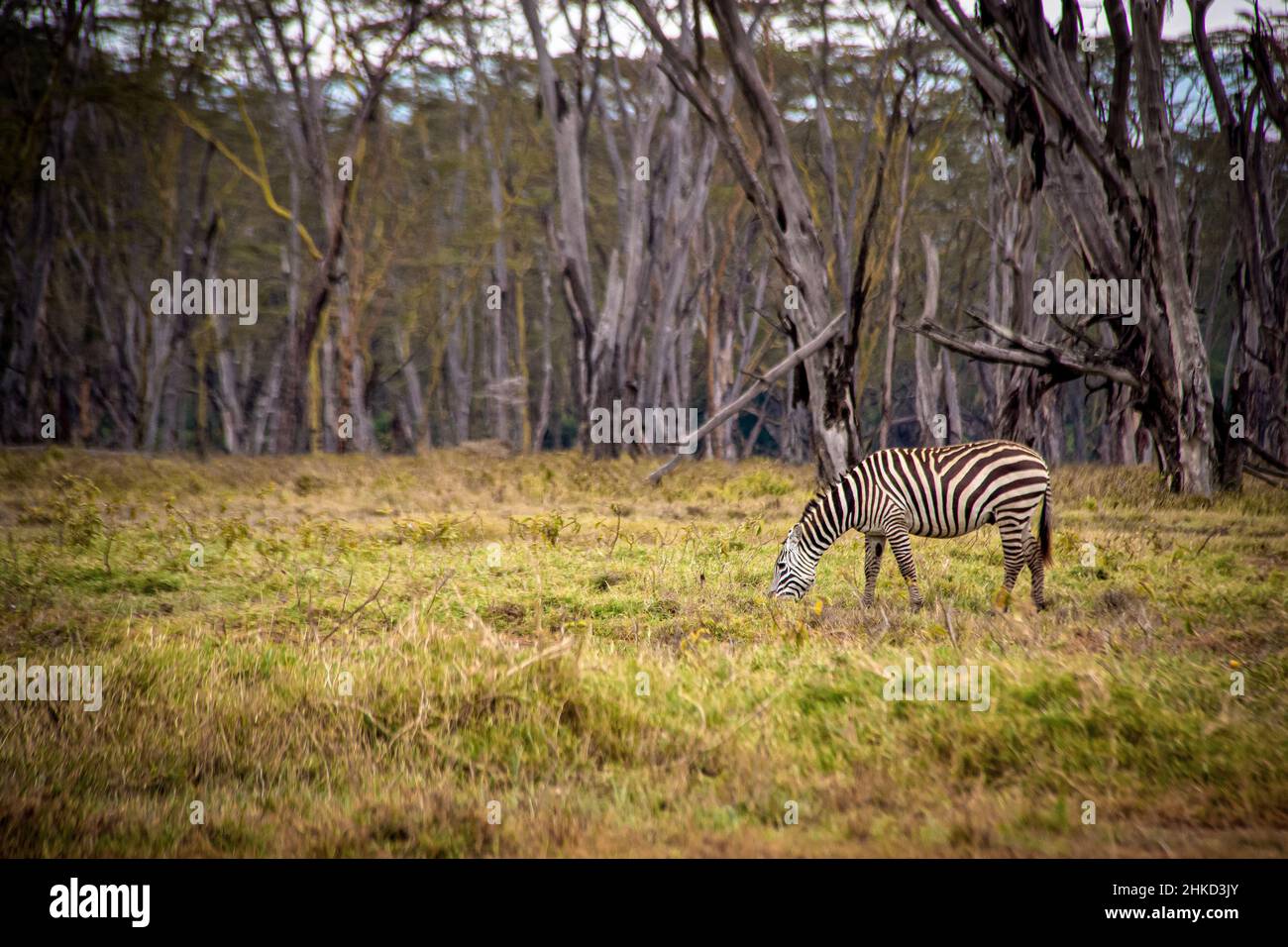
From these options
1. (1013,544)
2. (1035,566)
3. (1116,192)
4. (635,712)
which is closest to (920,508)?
(1013,544)

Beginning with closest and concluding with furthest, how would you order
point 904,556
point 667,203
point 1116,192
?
point 904,556, point 1116,192, point 667,203

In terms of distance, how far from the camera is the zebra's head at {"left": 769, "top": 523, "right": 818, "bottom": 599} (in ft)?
26.0

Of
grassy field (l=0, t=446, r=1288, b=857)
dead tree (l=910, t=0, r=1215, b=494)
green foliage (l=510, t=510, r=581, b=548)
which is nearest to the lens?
grassy field (l=0, t=446, r=1288, b=857)

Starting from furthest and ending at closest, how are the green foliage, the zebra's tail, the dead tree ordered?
the dead tree < the green foliage < the zebra's tail

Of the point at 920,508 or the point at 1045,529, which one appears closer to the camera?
the point at 920,508


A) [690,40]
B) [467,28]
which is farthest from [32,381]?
[690,40]

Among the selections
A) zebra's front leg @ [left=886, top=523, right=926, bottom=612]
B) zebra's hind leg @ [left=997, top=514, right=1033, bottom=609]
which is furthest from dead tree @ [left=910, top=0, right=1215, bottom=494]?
zebra's front leg @ [left=886, top=523, right=926, bottom=612]

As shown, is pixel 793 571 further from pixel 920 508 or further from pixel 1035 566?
→ pixel 1035 566

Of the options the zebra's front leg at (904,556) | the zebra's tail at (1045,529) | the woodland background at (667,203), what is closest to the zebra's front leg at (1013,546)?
the zebra's tail at (1045,529)

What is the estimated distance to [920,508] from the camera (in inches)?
318

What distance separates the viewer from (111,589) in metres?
8.60

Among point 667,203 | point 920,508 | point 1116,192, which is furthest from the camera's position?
point 667,203

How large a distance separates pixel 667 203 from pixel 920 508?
14329 mm

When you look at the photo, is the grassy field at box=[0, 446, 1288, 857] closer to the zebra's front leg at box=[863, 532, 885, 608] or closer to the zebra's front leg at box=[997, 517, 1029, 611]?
the zebra's front leg at box=[863, 532, 885, 608]
